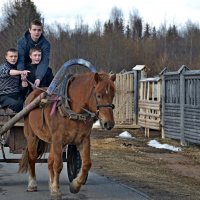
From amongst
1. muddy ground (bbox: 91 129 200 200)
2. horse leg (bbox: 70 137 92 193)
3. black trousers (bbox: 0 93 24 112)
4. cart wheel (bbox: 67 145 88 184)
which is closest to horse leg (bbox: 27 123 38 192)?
black trousers (bbox: 0 93 24 112)

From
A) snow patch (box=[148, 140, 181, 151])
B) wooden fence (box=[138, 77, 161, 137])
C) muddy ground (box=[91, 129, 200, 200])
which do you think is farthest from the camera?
wooden fence (box=[138, 77, 161, 137])

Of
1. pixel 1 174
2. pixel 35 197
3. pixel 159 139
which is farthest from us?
pixel 159 139

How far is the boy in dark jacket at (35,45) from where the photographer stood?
1052cm

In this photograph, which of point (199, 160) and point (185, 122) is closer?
point (199, 160)

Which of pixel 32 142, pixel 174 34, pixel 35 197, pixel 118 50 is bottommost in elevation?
pixel 35 197

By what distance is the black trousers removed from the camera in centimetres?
1069

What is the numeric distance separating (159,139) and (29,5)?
30.8m

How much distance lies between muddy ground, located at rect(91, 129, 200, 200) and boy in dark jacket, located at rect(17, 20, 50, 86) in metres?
2.69

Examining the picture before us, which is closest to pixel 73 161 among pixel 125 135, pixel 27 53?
pixel 27 53

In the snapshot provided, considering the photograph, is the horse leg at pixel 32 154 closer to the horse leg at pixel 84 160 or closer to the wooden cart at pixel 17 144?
the wooden cart at pixel 17 144

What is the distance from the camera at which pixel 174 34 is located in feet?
296

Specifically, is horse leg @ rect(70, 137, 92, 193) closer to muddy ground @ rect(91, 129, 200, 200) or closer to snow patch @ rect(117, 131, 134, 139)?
muddy ground @ rect(91, 129, 200, 200)

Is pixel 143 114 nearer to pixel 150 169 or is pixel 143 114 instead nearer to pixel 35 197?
pixel 150 169

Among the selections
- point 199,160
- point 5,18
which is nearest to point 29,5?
point 5,18
